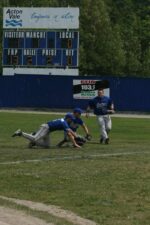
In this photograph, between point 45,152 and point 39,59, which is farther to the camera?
point 39,59

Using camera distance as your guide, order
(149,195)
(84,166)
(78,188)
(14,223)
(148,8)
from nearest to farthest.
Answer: (14,223), (149,195), (78,188), (84,166), (148,8)

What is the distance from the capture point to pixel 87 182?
1164 centimetres

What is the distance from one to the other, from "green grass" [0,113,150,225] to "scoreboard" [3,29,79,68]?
94.0 ft

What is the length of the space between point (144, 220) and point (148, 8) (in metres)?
75.5

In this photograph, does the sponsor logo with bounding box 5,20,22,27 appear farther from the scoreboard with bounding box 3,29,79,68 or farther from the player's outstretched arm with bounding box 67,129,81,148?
the player's outstretched arm with bounding box 67,129,81,148

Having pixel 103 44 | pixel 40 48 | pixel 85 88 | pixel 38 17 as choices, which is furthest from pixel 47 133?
pixel 103 44

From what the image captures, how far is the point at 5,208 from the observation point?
9.34m

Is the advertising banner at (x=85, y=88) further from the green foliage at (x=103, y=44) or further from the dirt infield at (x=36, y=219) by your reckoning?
the dirt infield at (x=36, y=219)

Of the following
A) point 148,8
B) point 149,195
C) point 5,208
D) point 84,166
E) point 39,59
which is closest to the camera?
point 5,208

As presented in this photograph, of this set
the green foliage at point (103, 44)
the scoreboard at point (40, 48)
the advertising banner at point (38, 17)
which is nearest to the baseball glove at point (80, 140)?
the scoreboard at point (40, 48)

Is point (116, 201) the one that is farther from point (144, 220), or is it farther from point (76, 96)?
point (76, 96)

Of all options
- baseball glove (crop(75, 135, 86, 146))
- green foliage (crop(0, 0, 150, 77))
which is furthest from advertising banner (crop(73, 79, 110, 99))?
baseball glove (crop(75, 135, 86, 146))

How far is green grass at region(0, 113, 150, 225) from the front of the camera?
923 centimetres

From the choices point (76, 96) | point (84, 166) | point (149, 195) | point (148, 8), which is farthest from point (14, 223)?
point (148, 8)
